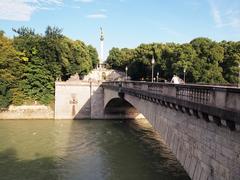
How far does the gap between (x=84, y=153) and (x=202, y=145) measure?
17932 millimetres

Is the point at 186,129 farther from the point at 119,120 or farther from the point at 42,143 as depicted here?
the point at 119,120

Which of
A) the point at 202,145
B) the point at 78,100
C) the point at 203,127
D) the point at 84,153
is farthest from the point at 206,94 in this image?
the point at 78,100

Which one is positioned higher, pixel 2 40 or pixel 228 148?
pixel 2 40

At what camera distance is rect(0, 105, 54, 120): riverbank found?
5025 cm

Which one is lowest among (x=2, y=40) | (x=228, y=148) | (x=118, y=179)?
(x=118, y=179)

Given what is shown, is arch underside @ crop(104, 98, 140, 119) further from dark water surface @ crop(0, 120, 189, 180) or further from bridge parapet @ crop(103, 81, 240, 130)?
bridge parapet @ crop(103, 81, 240, 130)

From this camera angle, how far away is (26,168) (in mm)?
24281

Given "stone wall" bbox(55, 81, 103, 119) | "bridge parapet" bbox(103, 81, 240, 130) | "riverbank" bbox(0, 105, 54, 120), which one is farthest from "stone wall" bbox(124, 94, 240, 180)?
"riverbank" bbox(0, 105, 54, 120)

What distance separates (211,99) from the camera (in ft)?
37.0

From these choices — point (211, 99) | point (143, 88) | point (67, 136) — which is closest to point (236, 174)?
point (211, 99)

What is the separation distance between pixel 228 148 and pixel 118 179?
12.7 m

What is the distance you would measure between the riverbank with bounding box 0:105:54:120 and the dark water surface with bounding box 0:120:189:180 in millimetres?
6622

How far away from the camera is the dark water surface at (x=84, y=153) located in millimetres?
22938

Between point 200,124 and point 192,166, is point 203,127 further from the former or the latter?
point 192,166
